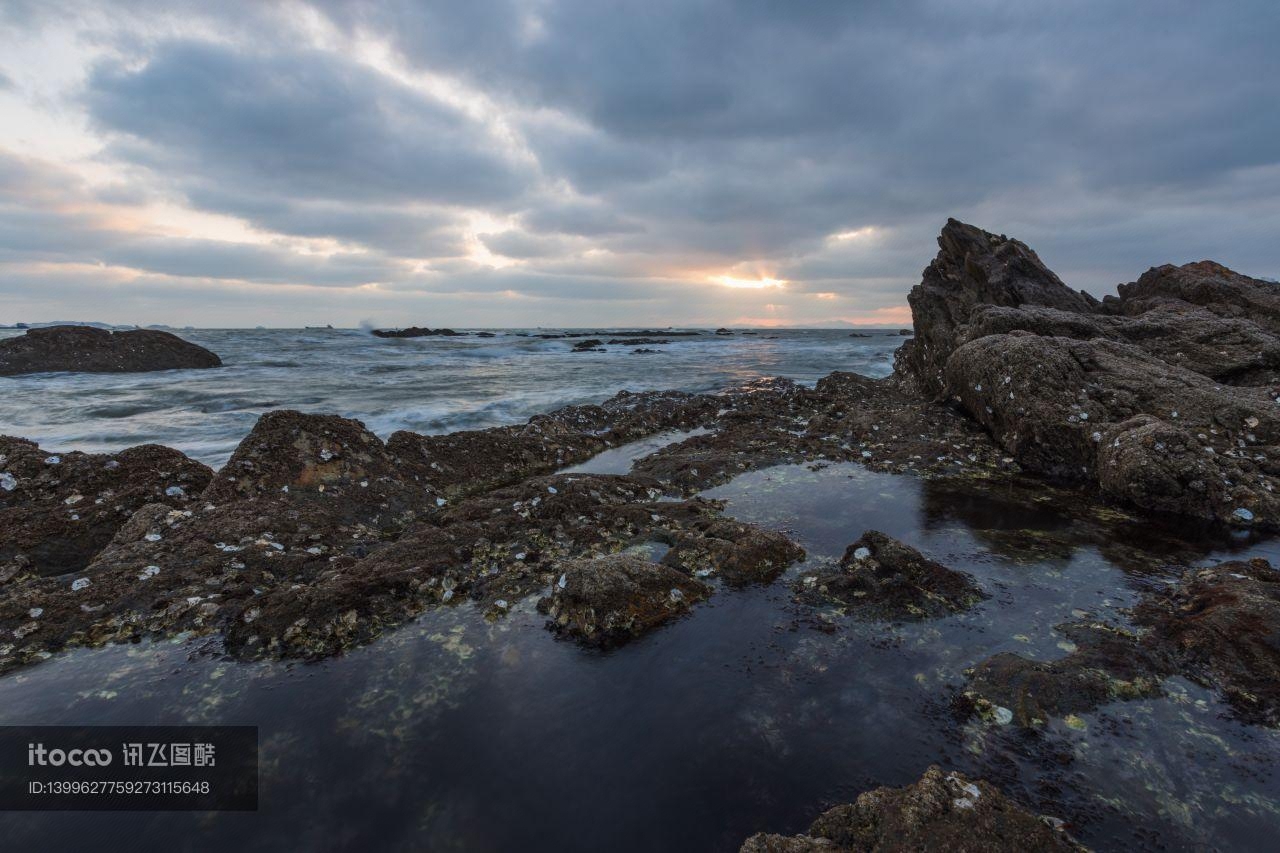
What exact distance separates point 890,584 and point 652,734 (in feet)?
10.6

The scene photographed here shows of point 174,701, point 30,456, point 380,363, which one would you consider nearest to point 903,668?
point 174,701

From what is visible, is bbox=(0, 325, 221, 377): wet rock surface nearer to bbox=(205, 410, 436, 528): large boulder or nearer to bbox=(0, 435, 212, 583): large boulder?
bbox=(0, 435, 212, 583): large boulder

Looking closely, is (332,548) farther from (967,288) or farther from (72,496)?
(967,288)

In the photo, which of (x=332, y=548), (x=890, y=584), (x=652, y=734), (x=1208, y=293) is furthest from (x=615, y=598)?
(x=1208, y=293)

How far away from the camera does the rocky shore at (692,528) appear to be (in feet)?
14.3

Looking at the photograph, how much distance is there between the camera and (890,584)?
5.69 meters

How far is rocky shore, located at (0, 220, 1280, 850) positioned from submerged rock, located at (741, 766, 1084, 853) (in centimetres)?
1

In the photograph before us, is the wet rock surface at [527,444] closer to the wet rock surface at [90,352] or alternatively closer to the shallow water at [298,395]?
the shallow water at [298,395]

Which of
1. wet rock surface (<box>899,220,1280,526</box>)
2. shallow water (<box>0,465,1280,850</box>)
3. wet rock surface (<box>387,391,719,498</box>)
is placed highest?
wet rock surface (<box>899,220,1280,526</box>)

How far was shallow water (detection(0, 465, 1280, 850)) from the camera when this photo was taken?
326cm

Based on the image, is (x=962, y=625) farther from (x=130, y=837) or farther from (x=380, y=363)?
(x=380, y=363)

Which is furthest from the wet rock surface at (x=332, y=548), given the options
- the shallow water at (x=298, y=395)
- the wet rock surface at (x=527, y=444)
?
the shallow water at (x=298, y=395)

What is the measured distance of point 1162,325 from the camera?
15.0 m

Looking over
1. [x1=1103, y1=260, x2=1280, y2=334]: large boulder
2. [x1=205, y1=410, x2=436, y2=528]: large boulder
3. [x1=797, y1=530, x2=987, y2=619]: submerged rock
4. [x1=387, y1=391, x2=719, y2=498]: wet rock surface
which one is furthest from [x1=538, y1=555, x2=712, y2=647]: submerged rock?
[x1=1103, y1=260, x2=1280, y2=334]: large boulder
